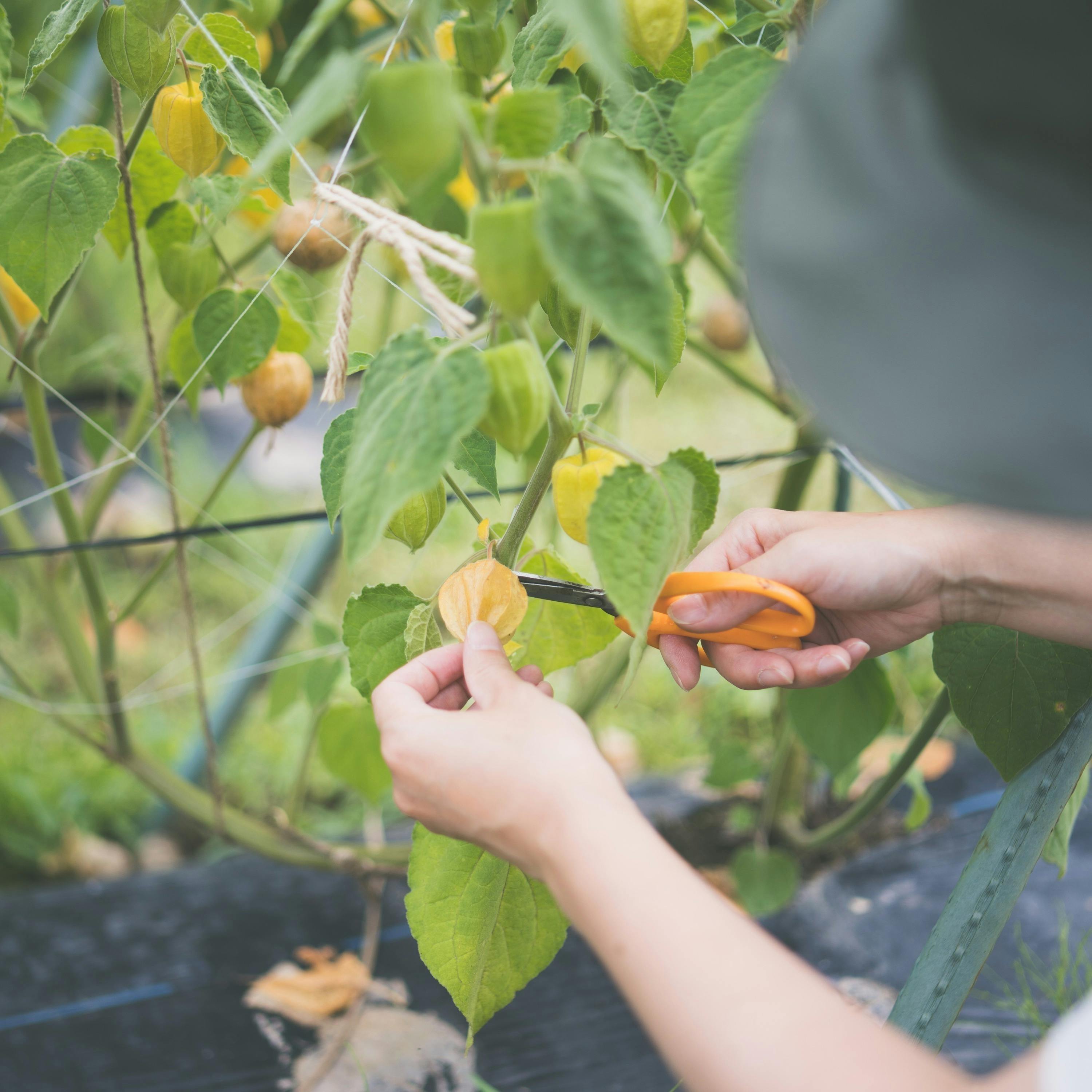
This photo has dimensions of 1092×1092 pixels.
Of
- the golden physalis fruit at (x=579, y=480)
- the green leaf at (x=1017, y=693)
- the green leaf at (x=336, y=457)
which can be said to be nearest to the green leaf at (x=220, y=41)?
the green leaf at (x=336, y=457)

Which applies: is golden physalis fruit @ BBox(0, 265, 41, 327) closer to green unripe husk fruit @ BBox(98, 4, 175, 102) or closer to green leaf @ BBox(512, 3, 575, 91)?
green unripe husk fruit @ BBox(98, 4, 175, 102)

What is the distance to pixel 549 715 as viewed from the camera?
41cm

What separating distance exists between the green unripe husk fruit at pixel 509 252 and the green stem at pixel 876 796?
41 centimetres

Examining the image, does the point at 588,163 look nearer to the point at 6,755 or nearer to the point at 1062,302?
the point at 1062,302

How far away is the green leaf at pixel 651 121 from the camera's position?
1.42 feet

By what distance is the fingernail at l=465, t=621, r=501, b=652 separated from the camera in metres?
0.44

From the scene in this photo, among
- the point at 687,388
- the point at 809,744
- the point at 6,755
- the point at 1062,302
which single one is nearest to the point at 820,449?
the point at 809,744

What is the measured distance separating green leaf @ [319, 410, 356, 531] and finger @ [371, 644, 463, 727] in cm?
10

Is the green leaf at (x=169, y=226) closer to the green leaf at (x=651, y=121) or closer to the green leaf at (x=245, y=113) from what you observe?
the green leaf at (x=245, y=113)

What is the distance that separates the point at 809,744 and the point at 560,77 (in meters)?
0.53

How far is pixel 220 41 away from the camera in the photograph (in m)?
0.56

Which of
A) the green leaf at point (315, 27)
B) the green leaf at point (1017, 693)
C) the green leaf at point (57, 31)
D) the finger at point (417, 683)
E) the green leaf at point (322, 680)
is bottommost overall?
the green leaf at point (322, 680)

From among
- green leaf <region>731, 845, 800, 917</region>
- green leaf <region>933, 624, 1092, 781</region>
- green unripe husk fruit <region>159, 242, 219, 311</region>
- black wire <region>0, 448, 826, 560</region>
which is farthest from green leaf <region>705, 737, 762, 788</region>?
green unripe husk fruit <region>159, 242, 219, 311</region>

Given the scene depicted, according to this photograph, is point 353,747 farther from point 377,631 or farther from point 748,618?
point 748,618
